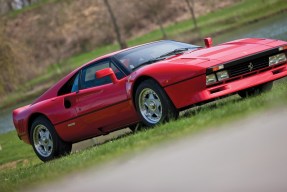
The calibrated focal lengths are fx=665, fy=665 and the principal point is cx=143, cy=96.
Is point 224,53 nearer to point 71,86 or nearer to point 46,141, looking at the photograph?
point 71,86

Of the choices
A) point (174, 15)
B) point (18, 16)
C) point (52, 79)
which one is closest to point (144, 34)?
point (174, 15)

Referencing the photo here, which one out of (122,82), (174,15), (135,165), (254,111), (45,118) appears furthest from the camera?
(174,15)

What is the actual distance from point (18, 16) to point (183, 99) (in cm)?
8824

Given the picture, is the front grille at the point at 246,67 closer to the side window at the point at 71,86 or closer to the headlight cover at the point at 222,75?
the headlight cover at the point at 222,75

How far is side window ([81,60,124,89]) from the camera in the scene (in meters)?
10.2

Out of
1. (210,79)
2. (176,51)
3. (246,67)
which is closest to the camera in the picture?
(210,79)

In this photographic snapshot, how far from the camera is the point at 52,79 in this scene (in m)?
61.5

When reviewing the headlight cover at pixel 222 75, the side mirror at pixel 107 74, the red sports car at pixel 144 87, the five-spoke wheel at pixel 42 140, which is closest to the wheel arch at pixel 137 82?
the red sports car at pixel 144 87

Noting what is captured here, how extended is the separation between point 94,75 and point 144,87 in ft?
5.01

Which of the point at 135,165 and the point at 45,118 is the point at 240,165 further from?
the point at 45,118

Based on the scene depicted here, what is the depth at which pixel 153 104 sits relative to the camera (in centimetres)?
929

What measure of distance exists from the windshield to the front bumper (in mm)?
1087

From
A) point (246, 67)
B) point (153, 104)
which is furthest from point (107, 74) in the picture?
point (246, 67)

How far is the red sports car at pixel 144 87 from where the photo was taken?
29.0 feet
